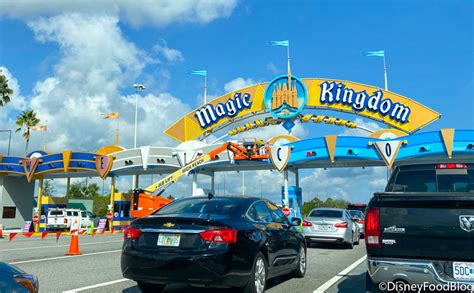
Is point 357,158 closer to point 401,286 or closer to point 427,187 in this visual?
point 427,187

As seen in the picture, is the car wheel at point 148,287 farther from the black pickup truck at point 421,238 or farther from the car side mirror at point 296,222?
the black pickup truck at point 421,238

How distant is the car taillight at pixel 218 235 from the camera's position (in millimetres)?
5957

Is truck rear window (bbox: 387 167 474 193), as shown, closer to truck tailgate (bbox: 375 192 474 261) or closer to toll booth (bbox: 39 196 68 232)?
truck tailgate (bbox: 375 192 474 261)

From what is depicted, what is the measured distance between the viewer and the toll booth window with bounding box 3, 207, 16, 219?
3831cm

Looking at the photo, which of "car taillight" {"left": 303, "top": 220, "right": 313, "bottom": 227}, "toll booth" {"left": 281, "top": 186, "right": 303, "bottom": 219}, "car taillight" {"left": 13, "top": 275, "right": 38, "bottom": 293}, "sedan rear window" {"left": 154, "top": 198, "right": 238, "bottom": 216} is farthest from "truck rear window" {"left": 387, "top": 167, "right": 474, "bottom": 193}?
"toll booth" {"left": 281, "top": 186, "right": 303, "bottom": 219}

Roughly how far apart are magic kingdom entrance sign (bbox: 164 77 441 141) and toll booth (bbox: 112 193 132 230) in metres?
7.87

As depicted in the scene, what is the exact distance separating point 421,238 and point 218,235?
8.25 feet

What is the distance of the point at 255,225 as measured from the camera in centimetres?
682

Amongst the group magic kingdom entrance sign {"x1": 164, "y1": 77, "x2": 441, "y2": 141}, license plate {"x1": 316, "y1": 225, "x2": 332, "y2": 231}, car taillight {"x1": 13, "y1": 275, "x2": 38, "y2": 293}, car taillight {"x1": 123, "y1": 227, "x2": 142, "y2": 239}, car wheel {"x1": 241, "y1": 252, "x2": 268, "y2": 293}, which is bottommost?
car wheel {"x1": 241, "y1": 252, "x2": 268, "y2": 293}

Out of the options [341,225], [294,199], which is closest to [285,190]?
[294,199]

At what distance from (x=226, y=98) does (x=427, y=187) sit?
98.0ft

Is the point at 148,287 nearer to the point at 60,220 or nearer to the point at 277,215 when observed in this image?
the point at 277,215

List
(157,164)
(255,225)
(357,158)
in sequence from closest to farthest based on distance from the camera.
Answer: (255,225), (357,158), (157,164)

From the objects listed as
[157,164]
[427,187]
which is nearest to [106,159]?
[157,164]
